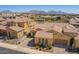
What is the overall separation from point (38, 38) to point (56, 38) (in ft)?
0.85

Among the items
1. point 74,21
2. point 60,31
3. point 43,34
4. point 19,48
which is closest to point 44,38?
point 43,34

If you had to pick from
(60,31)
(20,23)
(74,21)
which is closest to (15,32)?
(20,23)

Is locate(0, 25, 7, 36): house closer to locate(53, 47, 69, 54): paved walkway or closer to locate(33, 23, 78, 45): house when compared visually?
locate(33, 23, 78, 45): house

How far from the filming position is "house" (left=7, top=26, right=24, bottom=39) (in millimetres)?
1979

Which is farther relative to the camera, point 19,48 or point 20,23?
point 20,23

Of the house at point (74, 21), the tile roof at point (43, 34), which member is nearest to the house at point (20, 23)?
the tile roof at point (43, 34)

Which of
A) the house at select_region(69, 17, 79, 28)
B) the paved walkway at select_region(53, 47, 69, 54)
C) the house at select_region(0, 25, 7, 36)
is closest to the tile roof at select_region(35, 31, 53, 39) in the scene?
the paved walkway at select_region(53, 47, 69, 54)

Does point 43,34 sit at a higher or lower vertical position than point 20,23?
lower

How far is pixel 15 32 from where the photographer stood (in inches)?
Result: 78.0

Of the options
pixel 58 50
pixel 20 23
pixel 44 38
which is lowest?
pixel 58 50

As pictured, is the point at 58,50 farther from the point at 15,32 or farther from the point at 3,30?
the point at 3,30

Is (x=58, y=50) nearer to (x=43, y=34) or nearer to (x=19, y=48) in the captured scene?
(x=43, y=34)
